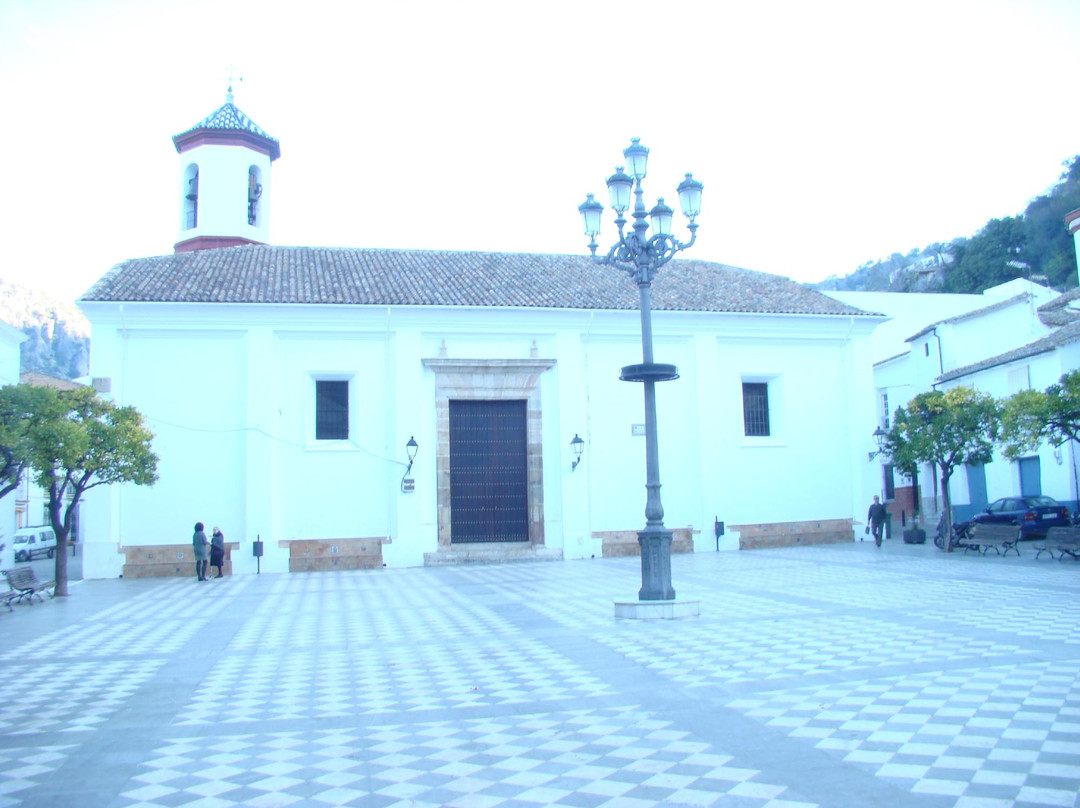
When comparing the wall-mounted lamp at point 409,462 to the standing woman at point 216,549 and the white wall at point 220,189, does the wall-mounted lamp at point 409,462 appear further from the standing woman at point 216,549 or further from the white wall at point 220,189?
the white wall at point 220,189

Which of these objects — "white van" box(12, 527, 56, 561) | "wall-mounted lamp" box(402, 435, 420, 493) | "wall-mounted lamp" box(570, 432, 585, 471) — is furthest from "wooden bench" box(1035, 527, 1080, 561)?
"white van" box(12, 527, 56, 561)

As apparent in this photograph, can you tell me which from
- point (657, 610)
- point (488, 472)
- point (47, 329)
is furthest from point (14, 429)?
point (47, 329)

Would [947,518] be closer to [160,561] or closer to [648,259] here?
[648,259]

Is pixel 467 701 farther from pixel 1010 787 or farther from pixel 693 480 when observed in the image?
pixel 693 480

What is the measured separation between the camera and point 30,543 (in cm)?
3203

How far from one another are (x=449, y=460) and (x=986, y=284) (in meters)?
36.7

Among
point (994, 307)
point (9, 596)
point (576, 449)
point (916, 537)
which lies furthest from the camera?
point (994, 307)

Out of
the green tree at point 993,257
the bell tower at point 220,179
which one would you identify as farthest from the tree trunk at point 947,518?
the green tree at point 993,257

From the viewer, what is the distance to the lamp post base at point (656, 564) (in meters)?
10.6

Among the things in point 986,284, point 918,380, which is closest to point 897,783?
point 918,380

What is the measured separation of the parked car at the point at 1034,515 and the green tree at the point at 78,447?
740 inches

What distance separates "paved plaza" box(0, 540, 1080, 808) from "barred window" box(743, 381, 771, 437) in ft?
35.3

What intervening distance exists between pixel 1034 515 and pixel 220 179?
2376 centimetres

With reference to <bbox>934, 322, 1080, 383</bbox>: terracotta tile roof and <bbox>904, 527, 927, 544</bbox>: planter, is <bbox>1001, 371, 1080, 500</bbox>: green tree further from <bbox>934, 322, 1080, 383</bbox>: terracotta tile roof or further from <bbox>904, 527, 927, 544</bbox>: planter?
<bbox>934, 322, 1080, 383</bbox>: terracotta tile roof
